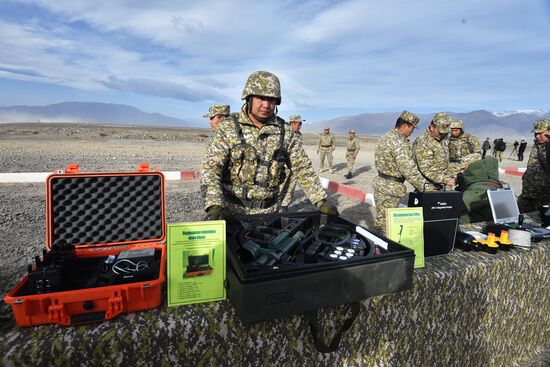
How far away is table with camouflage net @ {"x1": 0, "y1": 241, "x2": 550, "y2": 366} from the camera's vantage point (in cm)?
114

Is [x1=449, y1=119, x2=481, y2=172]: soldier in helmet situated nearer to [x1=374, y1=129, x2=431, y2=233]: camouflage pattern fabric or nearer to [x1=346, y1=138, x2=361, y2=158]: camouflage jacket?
[x1=374, y1=129, x2=431, y2=233]: camouflage pattern fabric

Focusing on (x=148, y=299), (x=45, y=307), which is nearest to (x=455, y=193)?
(x=148, y=299)

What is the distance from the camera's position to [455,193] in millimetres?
2055

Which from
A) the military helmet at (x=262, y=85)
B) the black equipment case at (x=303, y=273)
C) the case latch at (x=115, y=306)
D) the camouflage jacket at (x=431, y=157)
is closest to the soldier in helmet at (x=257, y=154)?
the military helmet at (x=262, y=85)

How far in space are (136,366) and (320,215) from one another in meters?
1.28

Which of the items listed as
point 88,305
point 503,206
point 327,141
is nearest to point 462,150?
point 503,206

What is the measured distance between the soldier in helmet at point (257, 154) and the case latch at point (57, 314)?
54.7 inches

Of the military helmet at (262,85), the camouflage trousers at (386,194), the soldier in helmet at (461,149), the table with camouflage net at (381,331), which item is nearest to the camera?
the table with camouflage net at (381,331)

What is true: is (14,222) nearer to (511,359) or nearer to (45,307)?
(45,307)

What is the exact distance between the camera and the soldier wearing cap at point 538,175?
16.5ft

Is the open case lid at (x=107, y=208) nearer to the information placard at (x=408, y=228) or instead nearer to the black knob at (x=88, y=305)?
the black knob at (x=88, y=305)

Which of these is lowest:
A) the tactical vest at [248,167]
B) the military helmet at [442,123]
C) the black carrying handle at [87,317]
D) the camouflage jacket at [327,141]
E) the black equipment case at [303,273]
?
the black carrying handle at [87,317]

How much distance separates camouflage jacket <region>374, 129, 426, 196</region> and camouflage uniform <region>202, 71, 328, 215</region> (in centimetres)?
211

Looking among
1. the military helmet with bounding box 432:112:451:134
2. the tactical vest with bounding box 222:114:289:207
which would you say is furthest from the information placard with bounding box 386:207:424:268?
the military helmet with bounding box 432:112:451:134
